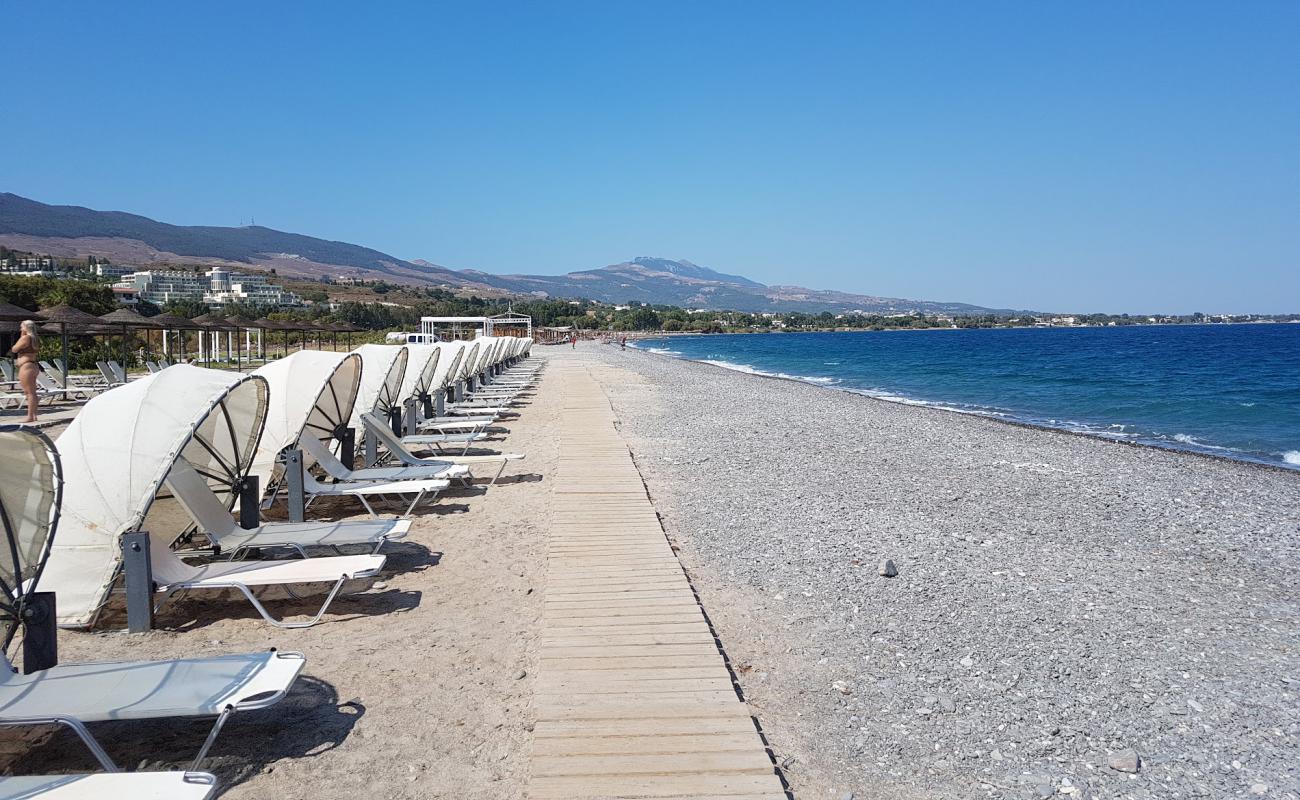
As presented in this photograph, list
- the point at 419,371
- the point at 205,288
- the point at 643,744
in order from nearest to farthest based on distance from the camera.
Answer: the point at 643,744, the point at 419,371, the point at 205,288

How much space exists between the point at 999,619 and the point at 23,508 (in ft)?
18.6

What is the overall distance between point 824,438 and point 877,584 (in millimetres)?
8278

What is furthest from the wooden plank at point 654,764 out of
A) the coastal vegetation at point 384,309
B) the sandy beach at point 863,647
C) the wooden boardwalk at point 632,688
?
the coastal vegetation at point 384,309

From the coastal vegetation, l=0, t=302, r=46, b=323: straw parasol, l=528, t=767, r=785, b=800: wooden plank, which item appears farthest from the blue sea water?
the coastal vegetation

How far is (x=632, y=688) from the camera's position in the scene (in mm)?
4137

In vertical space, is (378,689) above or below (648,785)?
below

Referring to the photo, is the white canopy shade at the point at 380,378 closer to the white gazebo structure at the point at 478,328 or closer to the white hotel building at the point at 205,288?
the white gazebo structure at the point at 478,328

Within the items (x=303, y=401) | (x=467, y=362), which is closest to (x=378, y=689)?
(x=303, y=401)

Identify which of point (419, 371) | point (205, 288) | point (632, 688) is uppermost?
point (205, 288)

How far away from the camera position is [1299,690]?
4781 millimetres

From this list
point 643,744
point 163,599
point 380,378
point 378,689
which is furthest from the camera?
point 380,378

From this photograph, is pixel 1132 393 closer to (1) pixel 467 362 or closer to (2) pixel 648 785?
(1) pixel 467 362

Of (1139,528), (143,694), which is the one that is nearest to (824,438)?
(1139,528)

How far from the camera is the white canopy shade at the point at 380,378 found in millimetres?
11117
